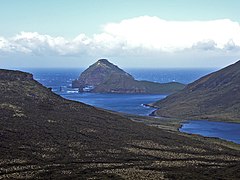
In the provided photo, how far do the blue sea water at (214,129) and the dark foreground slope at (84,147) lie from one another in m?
34.5

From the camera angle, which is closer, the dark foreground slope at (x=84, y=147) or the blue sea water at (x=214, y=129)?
the dark foreground slope at (x=84, y=147)

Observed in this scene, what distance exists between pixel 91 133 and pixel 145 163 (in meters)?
33.0

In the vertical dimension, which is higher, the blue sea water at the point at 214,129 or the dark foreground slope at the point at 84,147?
the dark foreground slope at the point at 84,147

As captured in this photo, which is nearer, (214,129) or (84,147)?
(84,147)

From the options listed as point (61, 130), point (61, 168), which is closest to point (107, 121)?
point (61, 130)

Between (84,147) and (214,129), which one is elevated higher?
(84,147)

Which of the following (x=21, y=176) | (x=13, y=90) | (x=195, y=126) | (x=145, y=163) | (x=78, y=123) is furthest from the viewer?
(x=195, y=126)

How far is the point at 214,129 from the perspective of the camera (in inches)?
6890

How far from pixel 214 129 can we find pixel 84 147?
89236mm

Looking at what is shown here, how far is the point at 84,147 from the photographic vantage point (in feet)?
330

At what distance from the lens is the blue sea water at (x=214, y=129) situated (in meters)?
157

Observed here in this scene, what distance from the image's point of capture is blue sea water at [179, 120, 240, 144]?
157 metres

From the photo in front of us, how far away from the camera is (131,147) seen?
4161 inches

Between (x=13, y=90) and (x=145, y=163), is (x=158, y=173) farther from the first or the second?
(x=13, y=90)
